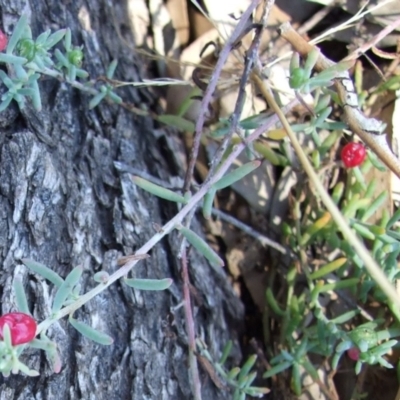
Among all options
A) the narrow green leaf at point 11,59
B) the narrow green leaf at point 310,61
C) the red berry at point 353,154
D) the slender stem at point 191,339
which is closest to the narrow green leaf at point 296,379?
the slender stem at point 191,339

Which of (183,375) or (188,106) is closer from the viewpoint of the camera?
(183,375)

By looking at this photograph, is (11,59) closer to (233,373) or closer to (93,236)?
(93,236)

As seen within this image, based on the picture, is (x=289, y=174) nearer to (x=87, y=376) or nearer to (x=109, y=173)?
(x=109, y=173)

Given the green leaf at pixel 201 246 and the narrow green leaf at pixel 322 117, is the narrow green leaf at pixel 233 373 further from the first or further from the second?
the narrow green leaf at pixel 322 117

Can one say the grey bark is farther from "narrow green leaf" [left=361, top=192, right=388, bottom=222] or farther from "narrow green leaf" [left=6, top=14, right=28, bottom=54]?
"narrow green leaf" [left=361, top=192, right=388, bottom=222]

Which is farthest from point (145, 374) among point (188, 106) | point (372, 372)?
point (188, 106)

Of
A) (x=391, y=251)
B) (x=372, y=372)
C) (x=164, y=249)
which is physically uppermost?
(x=391, y=251)

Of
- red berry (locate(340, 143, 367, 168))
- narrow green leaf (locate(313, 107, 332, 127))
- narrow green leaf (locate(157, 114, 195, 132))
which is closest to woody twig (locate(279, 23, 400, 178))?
narrow green leaf (locate(313, 107, 332, 127))

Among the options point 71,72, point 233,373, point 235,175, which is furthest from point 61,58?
point 233,373
